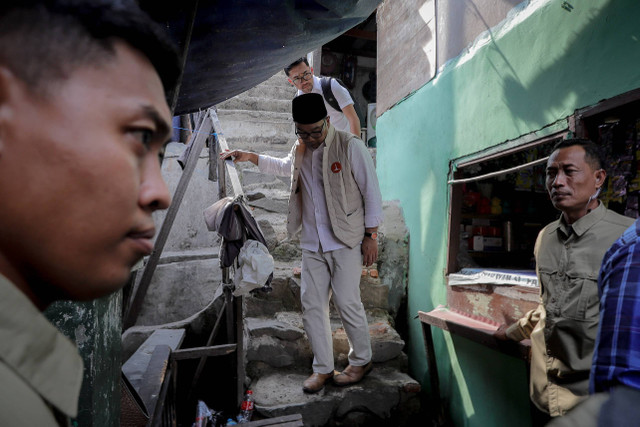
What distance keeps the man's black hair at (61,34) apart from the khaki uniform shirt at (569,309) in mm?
2012

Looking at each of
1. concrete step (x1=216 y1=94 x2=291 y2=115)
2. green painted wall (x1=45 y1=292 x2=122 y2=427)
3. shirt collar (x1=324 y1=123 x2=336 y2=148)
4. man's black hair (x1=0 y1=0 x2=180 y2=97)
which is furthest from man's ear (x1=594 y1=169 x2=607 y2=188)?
concrete step (x1=216 y1=94 x2=291 y2=115)

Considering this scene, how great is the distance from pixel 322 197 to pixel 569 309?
71.4 inches

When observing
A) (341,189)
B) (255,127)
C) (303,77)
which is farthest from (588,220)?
(255,127)

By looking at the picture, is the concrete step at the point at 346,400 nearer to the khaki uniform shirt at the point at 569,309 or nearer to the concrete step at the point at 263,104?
the khaki uniform shirt at the point at 569,309

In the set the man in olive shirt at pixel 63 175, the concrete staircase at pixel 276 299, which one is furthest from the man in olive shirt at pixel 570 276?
the man in olive shirt at pixel 63 175

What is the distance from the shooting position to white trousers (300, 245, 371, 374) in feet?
9.43

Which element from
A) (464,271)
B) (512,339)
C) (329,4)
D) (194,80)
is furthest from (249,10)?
(464,271)

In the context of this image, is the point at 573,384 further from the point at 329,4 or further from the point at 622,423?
the point at 329,4

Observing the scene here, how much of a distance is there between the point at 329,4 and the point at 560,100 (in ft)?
5.84

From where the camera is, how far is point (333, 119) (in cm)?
410

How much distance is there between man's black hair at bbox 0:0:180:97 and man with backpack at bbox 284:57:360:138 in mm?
3132

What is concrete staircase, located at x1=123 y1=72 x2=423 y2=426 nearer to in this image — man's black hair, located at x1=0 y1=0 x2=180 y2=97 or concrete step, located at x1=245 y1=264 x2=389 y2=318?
concrete step, located at x1=245 y1=264 x2=389 y2=318

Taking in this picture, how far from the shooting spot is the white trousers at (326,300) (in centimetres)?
288

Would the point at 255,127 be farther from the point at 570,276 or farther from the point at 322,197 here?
the point at 570,276
